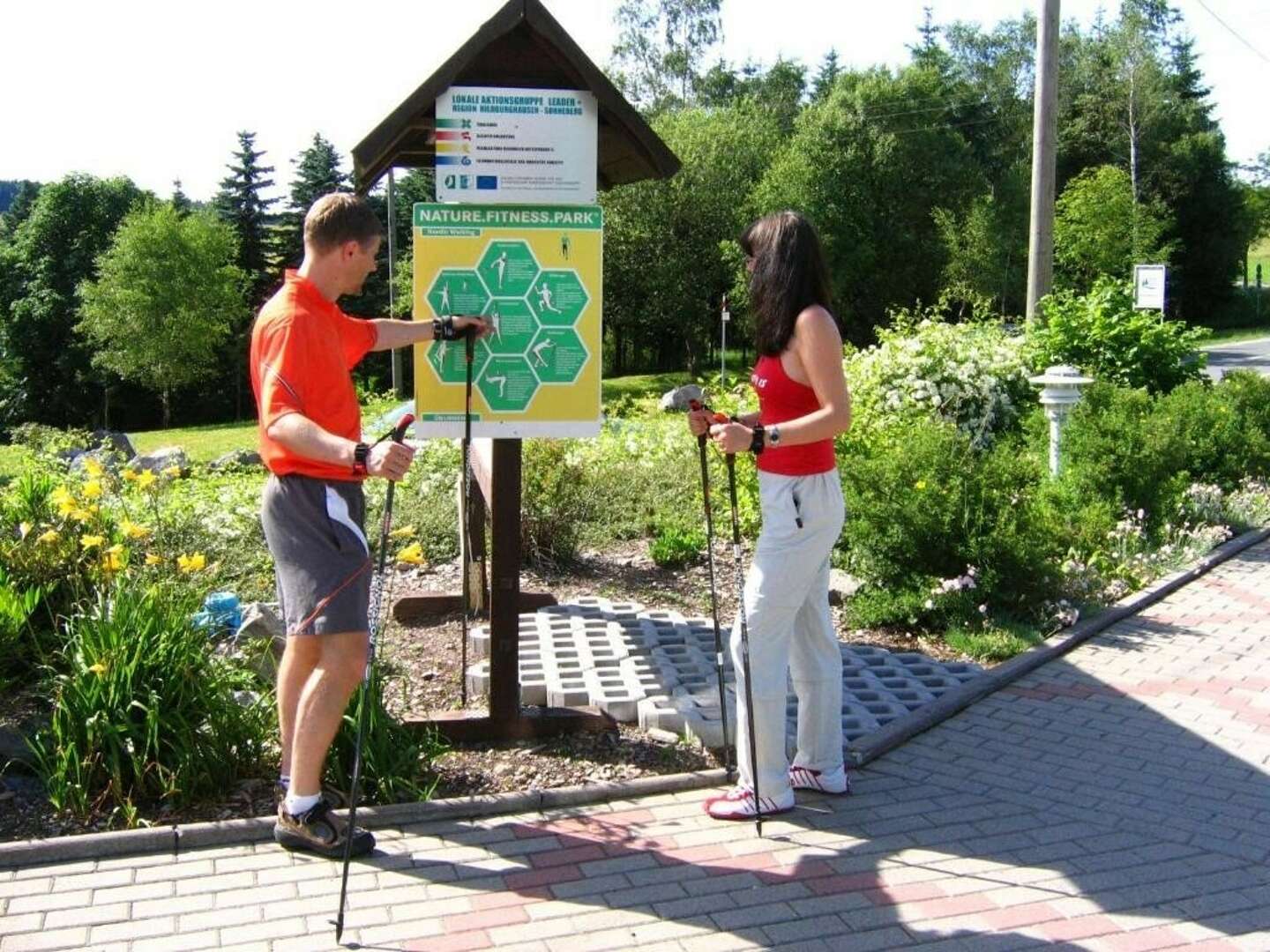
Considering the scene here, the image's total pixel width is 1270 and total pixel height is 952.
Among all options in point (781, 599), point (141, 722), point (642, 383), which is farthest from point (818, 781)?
point (642, 383)

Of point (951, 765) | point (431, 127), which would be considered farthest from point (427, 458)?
point (951, 765)

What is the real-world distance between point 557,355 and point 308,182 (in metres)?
51.8

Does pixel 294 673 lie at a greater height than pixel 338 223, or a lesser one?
lesser

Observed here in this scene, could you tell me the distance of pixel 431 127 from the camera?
5.16 metres

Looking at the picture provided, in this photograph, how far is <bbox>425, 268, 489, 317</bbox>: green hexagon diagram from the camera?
480cm

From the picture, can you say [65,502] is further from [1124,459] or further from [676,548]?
[1124,459]

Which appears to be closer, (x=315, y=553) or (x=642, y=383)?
(x=315, y=553)

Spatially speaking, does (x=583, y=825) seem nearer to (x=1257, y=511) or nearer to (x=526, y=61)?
(x=526, y=61)

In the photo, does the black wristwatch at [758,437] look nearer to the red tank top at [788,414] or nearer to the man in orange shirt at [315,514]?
Result: the red tank top at [788,414]

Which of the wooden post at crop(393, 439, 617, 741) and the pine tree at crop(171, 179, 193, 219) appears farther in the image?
the pine tree at crop(171, 179, 193, 219)

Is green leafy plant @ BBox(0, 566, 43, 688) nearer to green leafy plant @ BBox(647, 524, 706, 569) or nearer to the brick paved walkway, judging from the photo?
the brick paved walkway

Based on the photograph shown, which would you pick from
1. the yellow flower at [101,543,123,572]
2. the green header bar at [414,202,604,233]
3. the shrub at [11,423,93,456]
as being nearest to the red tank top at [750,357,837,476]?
the green header bar at [414,202,604,233]

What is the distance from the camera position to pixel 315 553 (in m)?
3.83

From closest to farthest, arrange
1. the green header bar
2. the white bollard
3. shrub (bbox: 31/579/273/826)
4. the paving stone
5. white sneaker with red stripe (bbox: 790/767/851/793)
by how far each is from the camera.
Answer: shrub (bbox: 31/579/273/826) < white sneaker with red stripe (bbox: 790/767/851/793) < the green header bar < the paving stone < the white bollard
